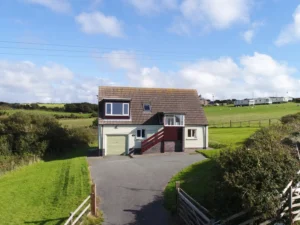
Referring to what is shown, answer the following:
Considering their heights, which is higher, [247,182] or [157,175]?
[247,182]

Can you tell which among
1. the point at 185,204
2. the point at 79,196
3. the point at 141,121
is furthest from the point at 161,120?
the point at 185,204

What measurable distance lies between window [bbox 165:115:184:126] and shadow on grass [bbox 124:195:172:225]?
15.4 meters

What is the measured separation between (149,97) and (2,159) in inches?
640

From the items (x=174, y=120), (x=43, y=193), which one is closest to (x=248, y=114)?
(x=174, y=120)

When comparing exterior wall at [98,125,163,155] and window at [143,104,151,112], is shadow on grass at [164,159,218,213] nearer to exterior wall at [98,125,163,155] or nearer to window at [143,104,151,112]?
exterior wall at [98,125,163,155]

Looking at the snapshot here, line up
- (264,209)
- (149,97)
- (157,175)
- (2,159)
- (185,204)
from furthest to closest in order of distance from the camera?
(149,97) → (2,159) → (157,175) → (185,204) → (264,209)

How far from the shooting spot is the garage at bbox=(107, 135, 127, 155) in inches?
1129

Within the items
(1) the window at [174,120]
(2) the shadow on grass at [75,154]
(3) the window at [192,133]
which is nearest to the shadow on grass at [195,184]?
(1) the window at [174,120]

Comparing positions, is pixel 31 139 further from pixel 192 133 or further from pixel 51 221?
pixel 51 221

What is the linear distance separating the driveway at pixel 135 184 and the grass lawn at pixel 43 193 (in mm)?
1257

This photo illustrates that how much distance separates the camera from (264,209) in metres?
9.36

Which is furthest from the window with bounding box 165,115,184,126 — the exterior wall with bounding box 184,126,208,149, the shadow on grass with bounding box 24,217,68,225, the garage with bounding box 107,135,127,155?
the shadow on grass with bounding box 24,217,68,225

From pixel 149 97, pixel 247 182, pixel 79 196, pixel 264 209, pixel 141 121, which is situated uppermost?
pixel 149 97

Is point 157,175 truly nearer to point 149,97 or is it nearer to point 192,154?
point 192,154
